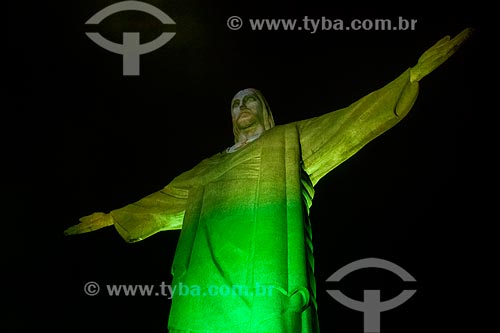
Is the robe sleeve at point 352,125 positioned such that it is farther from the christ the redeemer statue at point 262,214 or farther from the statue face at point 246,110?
the statue face at point 246,110

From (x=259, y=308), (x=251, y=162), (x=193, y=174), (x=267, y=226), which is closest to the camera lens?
(x=259, y=308)

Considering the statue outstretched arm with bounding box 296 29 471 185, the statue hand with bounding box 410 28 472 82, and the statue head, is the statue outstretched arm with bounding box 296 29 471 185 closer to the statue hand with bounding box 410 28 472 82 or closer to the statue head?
the statue hand with bounding box 410 28 472 82

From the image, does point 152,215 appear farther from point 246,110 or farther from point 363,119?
point 363,119

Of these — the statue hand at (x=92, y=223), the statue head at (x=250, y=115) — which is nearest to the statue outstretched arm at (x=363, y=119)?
the statue head at (x=250, y=115)

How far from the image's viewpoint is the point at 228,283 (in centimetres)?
596

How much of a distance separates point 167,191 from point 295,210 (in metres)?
2.09

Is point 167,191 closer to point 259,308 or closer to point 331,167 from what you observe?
point 331,167

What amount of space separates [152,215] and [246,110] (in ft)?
5.40

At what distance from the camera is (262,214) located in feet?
20.2

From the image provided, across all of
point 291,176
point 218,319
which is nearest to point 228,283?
point 218,319

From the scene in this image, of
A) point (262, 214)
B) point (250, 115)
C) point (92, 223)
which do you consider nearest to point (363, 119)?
point (262, 214)

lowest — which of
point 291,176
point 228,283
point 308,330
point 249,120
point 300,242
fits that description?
point 308,330

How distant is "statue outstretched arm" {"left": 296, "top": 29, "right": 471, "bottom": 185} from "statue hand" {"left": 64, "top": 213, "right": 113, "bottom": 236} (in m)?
2.58

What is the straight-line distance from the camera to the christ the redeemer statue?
18.7ft
